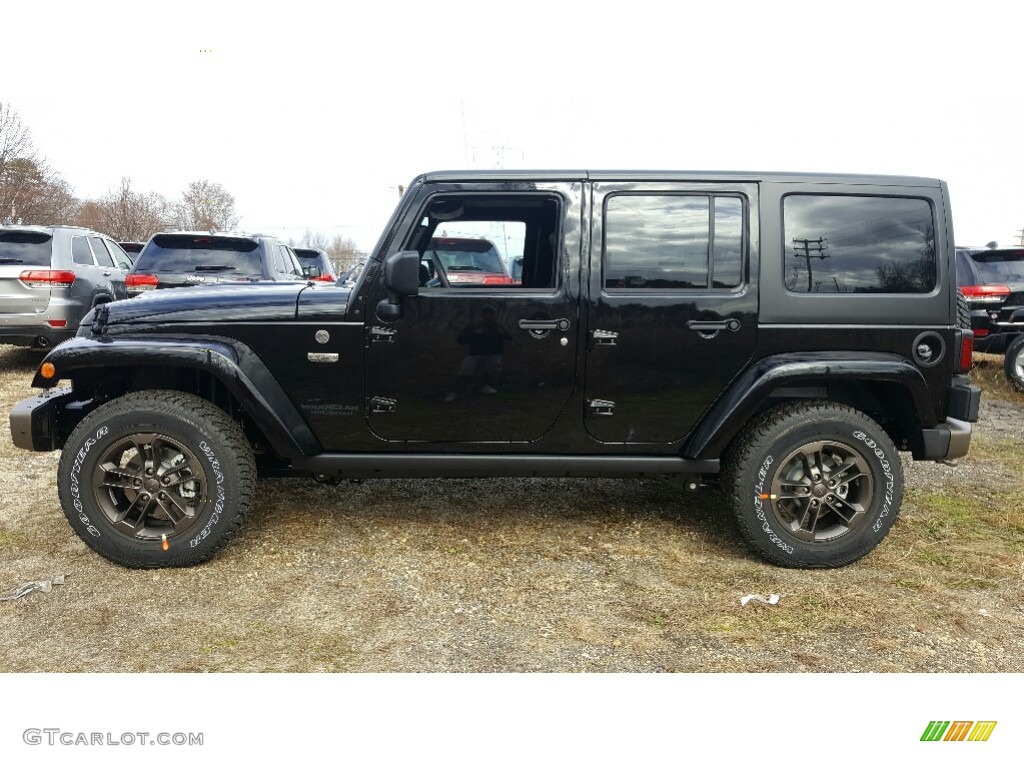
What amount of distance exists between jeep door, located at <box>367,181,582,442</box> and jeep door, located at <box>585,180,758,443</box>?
133 mm

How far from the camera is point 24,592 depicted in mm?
3512

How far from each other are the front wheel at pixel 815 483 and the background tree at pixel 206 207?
43.0m

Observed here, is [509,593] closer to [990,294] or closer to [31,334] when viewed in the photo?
[31,334]

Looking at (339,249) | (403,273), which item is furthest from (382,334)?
(339,249)

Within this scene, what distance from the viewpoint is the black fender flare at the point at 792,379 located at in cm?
370

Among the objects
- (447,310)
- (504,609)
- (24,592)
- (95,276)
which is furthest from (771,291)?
(95,276)

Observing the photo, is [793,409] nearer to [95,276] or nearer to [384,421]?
[384,421]

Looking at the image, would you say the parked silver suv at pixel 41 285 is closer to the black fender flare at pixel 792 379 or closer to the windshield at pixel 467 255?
the windshield at pixel 467 255

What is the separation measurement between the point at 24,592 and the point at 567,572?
7.91 feet

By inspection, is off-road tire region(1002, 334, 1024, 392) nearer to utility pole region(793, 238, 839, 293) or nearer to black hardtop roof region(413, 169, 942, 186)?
black hardtop roof region(413, 169, 942, 186)

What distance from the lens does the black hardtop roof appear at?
3809 millimetres

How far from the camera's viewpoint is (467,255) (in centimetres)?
415

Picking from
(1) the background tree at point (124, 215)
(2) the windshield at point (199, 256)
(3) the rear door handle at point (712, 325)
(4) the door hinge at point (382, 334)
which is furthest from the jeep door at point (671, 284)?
(1) the background tree at point (124, 215)
